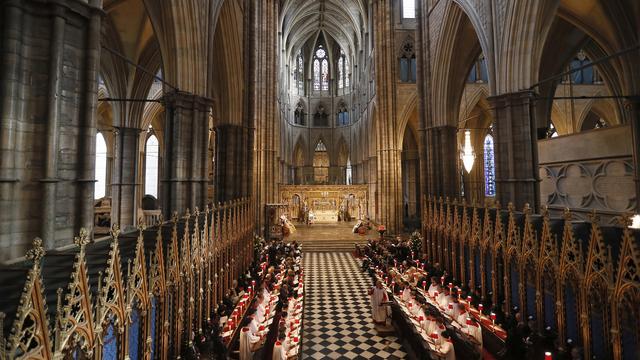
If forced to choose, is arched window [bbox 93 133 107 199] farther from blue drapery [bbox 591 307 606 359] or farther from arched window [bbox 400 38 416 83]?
blue drapery [bbox 591 307 606 359]

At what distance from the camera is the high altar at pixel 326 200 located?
2548 centimetres

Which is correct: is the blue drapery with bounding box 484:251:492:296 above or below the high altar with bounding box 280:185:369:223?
below

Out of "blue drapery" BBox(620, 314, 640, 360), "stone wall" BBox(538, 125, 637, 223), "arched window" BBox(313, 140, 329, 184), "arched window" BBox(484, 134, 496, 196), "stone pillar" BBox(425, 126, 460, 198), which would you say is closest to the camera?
"blue drapery" BBox(620, 314, 640, 360)

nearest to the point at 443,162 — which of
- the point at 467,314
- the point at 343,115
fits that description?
the point at 467,314

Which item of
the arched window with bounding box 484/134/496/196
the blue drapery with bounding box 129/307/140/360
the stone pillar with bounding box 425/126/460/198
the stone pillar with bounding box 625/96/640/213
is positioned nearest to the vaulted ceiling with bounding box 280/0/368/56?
the arched window with bounding box 484/134/496/196

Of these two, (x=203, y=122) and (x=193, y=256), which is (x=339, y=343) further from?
(x=203, y=122)

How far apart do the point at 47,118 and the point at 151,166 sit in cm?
2530

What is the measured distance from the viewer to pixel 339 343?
6.68 metres

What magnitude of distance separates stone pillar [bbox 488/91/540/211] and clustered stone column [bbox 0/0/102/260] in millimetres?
9841

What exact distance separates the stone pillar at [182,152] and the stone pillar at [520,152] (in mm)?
8940

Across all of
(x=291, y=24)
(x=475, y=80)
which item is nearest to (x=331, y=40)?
(x=291, y=24)

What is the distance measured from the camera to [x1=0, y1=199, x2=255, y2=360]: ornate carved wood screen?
6.76 feet

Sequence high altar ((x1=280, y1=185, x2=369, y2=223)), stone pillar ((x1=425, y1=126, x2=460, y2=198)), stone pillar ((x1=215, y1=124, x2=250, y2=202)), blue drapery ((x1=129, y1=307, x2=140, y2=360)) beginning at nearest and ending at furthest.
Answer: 1. blue drapery ((x1=129, y1=307, x2=140, y2=360))
2. stone pillar ((x1=215, y1=124, x2=250, y2=202))
3. stone pillar ((x1=425, y1=126, x2=460, y2=198))
4. high altar ((x1=280, y1=185, x2=369, y2=223))

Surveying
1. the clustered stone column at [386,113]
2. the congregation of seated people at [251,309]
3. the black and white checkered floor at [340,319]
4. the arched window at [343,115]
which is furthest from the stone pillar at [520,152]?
the arched window at [343,115]
